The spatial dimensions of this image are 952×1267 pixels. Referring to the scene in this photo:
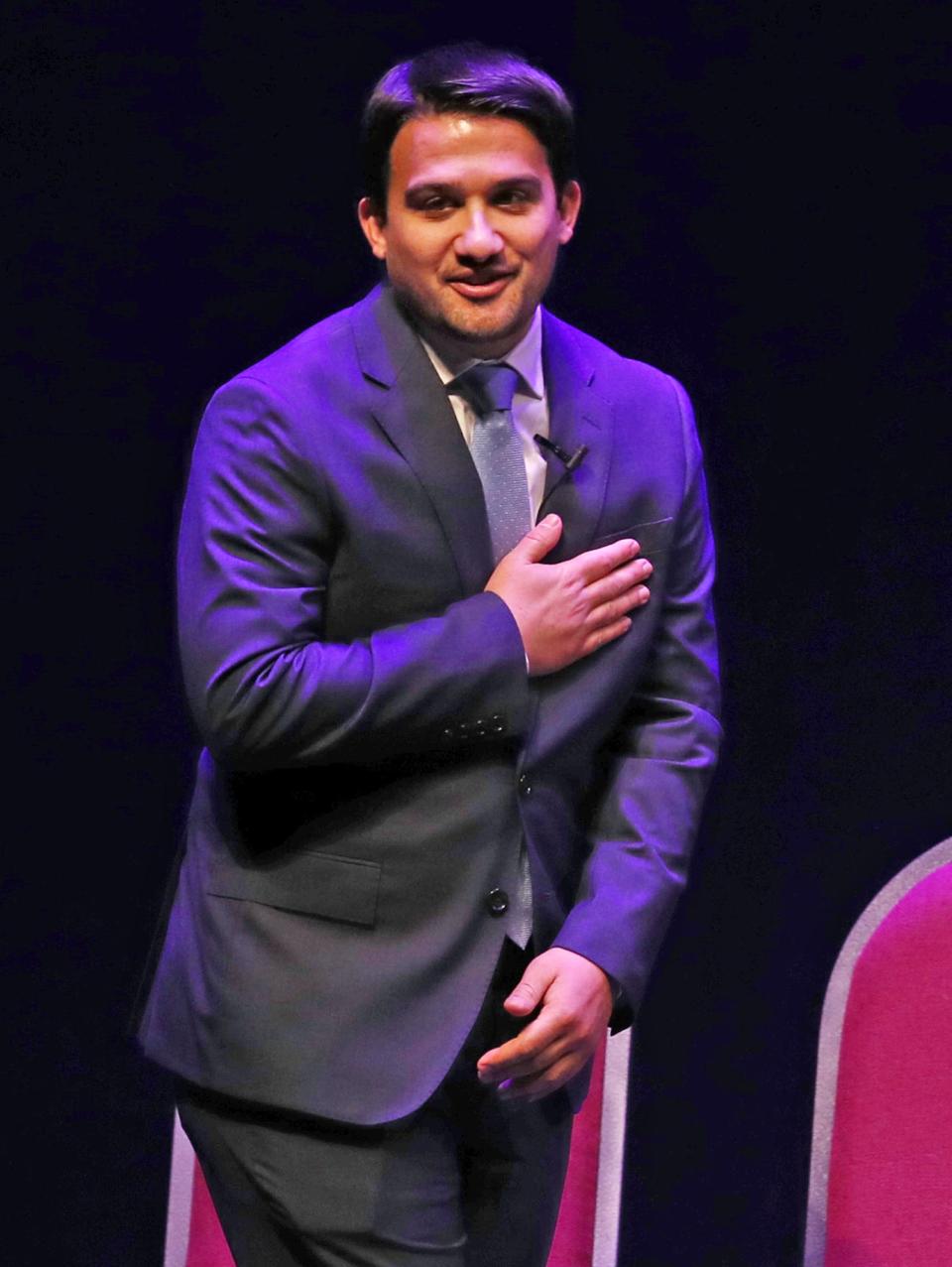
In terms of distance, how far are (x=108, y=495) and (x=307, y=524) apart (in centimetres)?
94

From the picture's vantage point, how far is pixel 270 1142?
1743 millimetres

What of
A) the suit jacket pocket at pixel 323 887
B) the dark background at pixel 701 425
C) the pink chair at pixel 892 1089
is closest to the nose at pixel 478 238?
the suit jacket pocket at pixel 323 887

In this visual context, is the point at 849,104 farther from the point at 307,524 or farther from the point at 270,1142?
the point at 270,1142

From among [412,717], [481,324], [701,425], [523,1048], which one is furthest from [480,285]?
[701,425]

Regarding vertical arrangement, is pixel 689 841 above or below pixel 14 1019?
above

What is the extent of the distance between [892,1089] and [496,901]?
0.85m

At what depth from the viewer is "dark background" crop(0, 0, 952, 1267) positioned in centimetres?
251

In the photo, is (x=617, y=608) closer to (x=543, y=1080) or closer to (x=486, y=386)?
(x=486, y=386)

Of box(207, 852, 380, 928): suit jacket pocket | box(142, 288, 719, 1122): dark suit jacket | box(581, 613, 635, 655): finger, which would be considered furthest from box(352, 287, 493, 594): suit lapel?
box(207, 852, 380, 928): suit jacket pocket

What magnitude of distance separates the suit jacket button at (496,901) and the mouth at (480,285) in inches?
20.1

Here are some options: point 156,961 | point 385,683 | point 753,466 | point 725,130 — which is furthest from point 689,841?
point 725,130

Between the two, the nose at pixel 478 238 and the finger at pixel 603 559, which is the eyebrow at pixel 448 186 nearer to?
the nose at pixel 478 238

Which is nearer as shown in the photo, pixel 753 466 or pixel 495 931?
pixel 495 931

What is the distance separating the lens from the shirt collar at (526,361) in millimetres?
1786
